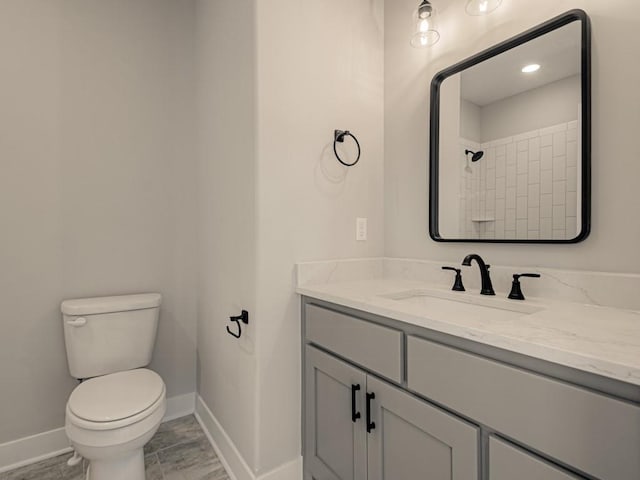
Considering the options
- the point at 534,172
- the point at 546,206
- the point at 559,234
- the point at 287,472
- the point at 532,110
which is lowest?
the point at 287,472

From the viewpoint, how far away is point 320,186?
1561mm

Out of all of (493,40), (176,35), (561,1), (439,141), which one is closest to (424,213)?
(439,141)

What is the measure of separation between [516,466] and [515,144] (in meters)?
1.10

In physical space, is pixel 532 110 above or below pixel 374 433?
above

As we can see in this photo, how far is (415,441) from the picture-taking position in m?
0.98

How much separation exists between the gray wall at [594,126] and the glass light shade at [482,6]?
0.03 metres

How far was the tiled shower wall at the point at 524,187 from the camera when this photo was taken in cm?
116

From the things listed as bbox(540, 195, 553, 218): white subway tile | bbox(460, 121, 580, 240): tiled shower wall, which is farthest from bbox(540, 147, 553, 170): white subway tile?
bbox(540, 195, 553, 218): white subway tile

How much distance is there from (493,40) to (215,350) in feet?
6.57

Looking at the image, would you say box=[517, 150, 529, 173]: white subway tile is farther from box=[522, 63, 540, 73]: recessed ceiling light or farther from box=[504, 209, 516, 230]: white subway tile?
box=[522, 63, 540, 73]: recessed ceiling light

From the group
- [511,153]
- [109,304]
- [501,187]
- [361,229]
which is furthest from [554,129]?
[109,304]

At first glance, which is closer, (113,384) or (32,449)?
(113,384)

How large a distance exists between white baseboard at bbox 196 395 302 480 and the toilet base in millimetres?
403

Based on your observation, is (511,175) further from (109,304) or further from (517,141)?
(109,304)
